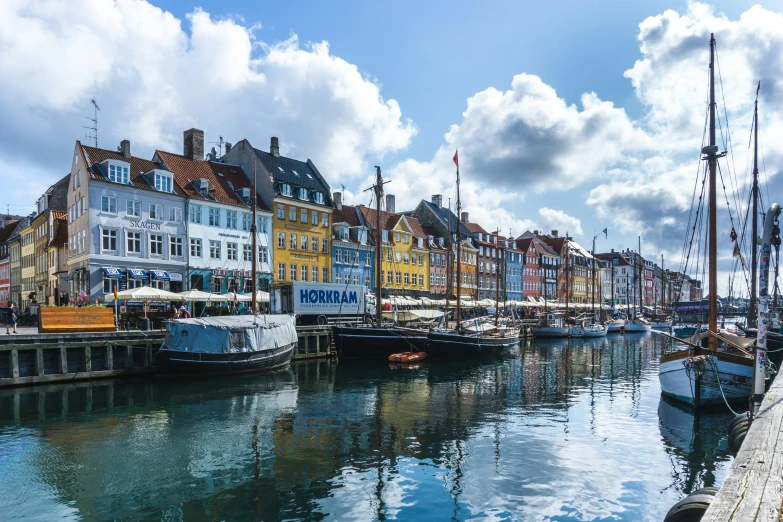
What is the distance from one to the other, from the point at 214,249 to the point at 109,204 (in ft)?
33.9

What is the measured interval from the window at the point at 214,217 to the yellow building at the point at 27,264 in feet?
81.5

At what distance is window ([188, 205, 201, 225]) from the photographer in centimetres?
5188

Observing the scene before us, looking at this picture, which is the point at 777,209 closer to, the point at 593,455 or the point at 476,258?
the point at 593,455

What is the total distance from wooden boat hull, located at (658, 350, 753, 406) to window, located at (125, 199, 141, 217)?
41.8m

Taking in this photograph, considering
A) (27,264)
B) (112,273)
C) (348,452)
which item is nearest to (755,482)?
(348,452)

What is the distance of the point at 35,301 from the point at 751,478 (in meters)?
69.4

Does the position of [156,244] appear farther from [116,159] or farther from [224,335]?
[224,335]

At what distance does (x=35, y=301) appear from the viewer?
60844 millimetres

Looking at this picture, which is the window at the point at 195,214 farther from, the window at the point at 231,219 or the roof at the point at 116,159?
the window at the point at 231,219

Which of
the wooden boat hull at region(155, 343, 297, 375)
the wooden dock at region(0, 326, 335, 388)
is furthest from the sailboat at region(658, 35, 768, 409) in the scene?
the wooden dock at region(0, 326, 335, 388)

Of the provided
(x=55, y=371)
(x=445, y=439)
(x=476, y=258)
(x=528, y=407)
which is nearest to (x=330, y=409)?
(x=445, y=439)

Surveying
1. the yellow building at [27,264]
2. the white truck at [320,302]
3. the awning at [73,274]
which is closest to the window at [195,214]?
the awning at [73,274]

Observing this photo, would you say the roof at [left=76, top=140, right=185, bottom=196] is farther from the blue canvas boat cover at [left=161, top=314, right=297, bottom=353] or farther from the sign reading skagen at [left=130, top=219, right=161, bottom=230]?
the blue canvas boat cover at [left=161, top=314, right=297, bottom=353]

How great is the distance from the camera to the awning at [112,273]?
148 ft
